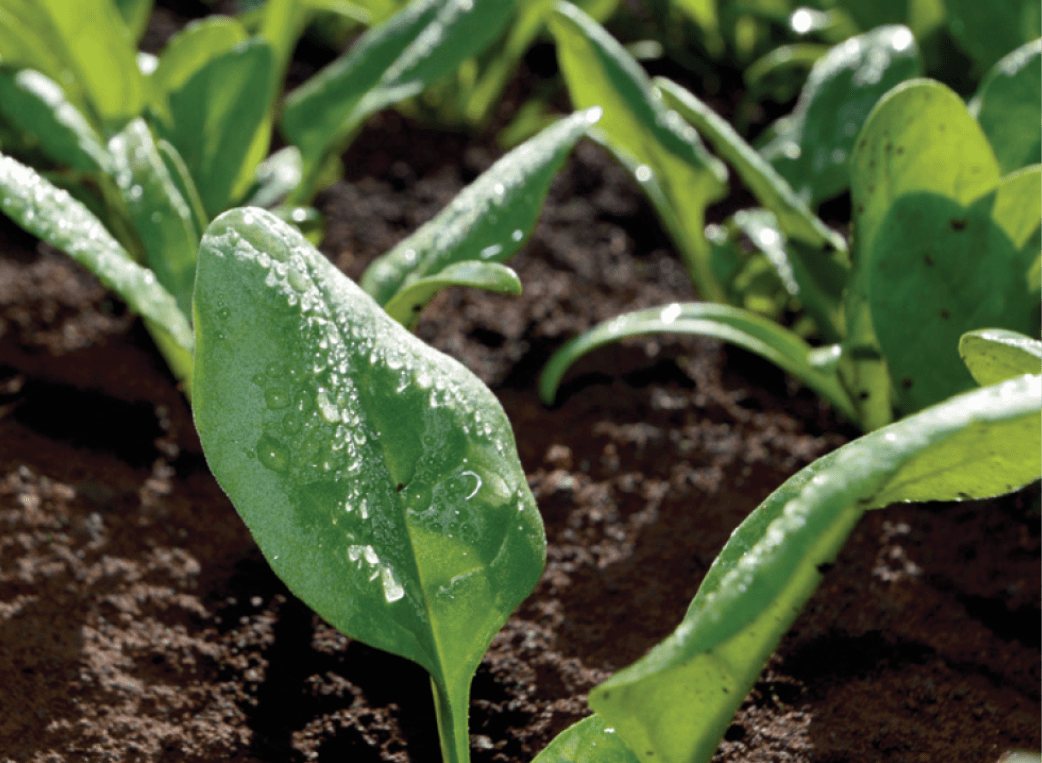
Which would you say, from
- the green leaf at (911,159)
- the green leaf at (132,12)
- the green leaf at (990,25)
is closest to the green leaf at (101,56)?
the green leaf at (132,12)

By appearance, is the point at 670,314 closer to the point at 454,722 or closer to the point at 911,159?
the point at 911,159

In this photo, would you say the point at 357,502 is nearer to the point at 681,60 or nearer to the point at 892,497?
the point at 892,497

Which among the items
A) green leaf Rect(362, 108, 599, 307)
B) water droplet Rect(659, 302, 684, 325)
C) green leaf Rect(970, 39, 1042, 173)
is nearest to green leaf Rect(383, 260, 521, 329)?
green leaf Rect(362, 108, 599, 307)

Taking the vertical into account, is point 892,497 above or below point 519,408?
above

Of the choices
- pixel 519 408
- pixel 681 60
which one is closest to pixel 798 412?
pixel 519 408

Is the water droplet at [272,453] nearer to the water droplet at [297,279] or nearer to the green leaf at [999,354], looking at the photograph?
the water droplet at [297,279]
